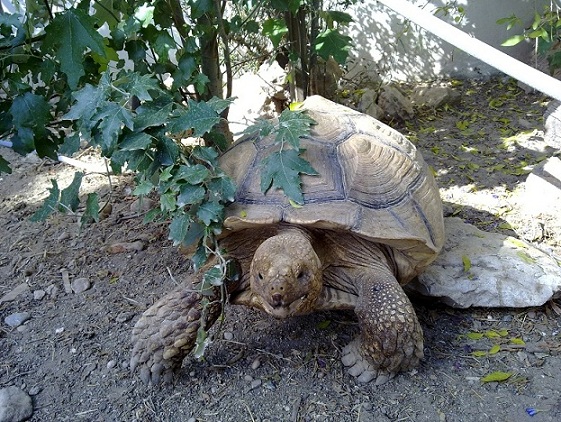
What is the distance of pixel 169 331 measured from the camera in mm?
2314

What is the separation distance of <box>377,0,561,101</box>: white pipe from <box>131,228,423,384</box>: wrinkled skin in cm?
89

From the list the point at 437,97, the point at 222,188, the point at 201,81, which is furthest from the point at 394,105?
the point at 222,188

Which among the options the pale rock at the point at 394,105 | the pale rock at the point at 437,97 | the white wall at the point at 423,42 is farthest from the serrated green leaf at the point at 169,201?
the white wall at the point at 423,42

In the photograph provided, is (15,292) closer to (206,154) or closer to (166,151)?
(166,151)

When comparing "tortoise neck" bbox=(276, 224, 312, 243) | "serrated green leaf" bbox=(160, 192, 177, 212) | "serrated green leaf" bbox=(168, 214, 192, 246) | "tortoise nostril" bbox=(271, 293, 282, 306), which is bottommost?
"tortoise nostril" bbox=(271, 293, 282, 306)

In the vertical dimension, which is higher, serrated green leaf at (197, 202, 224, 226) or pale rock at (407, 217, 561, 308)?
serrated green leaf at (197, 202, 224, 226)

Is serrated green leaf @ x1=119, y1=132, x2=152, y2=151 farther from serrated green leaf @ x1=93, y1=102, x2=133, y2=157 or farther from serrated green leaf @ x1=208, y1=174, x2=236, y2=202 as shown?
serrated green leaf @ x1=208, y1=174, x2=236, y2=202

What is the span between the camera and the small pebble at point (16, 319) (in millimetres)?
2798

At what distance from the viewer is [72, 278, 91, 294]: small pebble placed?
3.03 meters

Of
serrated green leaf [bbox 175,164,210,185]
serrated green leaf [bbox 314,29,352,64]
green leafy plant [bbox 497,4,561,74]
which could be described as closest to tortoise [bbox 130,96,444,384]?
serrated green leaf [bbox 175,164,210,185]

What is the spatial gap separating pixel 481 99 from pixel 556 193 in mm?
2100

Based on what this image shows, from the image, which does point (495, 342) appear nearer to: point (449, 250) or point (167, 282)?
point (449, 250)

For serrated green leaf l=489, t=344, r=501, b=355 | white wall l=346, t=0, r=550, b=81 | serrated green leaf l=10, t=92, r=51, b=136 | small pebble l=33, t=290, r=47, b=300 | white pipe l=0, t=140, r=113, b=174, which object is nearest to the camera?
serrated green leaf l=489, t=344, r=501, b=355

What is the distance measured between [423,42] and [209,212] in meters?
4.15
